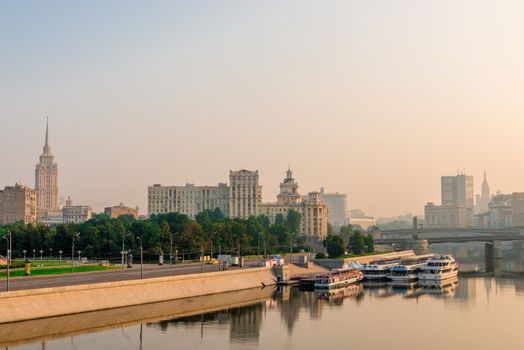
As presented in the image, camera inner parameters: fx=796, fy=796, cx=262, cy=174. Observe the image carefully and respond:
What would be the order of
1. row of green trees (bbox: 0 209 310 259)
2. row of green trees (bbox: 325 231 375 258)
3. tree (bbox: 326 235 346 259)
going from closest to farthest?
1. row of green trees (bbox: 0 209 310 259)
2. tree (bbox: 326 235 346 259)
3. row of green trees (bbox: 325 231 375 258)

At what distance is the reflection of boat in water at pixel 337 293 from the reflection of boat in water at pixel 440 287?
31.9 ft

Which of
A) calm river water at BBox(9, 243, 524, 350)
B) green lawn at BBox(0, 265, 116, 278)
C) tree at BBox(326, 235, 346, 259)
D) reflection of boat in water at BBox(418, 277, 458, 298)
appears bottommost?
calm river water at BBox(9, 243, 524, 350)

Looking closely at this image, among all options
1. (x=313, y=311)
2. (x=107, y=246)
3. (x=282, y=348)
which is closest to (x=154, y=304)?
(x=313, y=311)

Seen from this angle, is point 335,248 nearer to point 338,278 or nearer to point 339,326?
point 338,278

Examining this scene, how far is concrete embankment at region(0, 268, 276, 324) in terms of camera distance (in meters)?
69.5

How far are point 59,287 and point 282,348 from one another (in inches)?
898

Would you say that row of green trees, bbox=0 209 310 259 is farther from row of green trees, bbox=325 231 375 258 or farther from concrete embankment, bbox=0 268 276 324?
concrete embankment, bbox=0 268 276 324

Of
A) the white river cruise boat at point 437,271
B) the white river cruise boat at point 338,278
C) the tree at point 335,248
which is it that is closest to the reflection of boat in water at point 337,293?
the white river cruise boat at point 338,278

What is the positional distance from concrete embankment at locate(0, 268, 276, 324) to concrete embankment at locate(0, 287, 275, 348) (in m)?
0.68

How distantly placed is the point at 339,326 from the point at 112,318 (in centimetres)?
2155

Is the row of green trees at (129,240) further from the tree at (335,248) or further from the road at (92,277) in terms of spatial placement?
the road at (92,277)

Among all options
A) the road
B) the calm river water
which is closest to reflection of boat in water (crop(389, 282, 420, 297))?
the calm river water

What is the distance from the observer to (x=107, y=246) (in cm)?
12838

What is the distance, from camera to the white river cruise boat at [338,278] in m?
111
